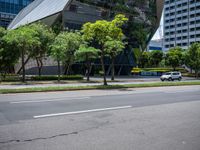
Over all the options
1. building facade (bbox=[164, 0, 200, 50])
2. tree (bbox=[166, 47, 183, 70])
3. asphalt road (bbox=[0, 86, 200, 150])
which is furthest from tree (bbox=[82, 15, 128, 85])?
building facade (bbox=[164, 0, 200, 50])

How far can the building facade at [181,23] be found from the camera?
120m

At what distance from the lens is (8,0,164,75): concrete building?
53000mm

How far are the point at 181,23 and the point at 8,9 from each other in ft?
271

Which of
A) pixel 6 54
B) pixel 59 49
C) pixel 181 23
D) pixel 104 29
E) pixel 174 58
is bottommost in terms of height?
pixel 6 54

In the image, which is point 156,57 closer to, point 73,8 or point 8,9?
point 73,8

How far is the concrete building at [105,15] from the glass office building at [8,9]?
65.4ft

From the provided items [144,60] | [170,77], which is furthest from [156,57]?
[170,77]

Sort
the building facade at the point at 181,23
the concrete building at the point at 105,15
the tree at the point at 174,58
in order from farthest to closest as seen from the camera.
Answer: the building facade at the point at 181,23, the tree at the point at 174,58, the concrete building at the point at 105,15

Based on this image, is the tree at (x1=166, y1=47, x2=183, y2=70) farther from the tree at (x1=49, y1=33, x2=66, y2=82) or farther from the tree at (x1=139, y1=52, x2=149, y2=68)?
the tree at (x1=49, y1=33, x2=66, y2=82)

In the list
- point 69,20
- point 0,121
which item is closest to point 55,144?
point 0,121

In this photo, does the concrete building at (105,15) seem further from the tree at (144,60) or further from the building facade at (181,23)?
the building facade at (181,23)

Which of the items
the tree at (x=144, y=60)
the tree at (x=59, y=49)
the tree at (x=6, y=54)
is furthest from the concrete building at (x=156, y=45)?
the tree at (x=6, y=54)

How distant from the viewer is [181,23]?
12700 centimetres

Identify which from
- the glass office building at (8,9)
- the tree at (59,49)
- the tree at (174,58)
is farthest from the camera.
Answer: the glass office building at (8,9)
